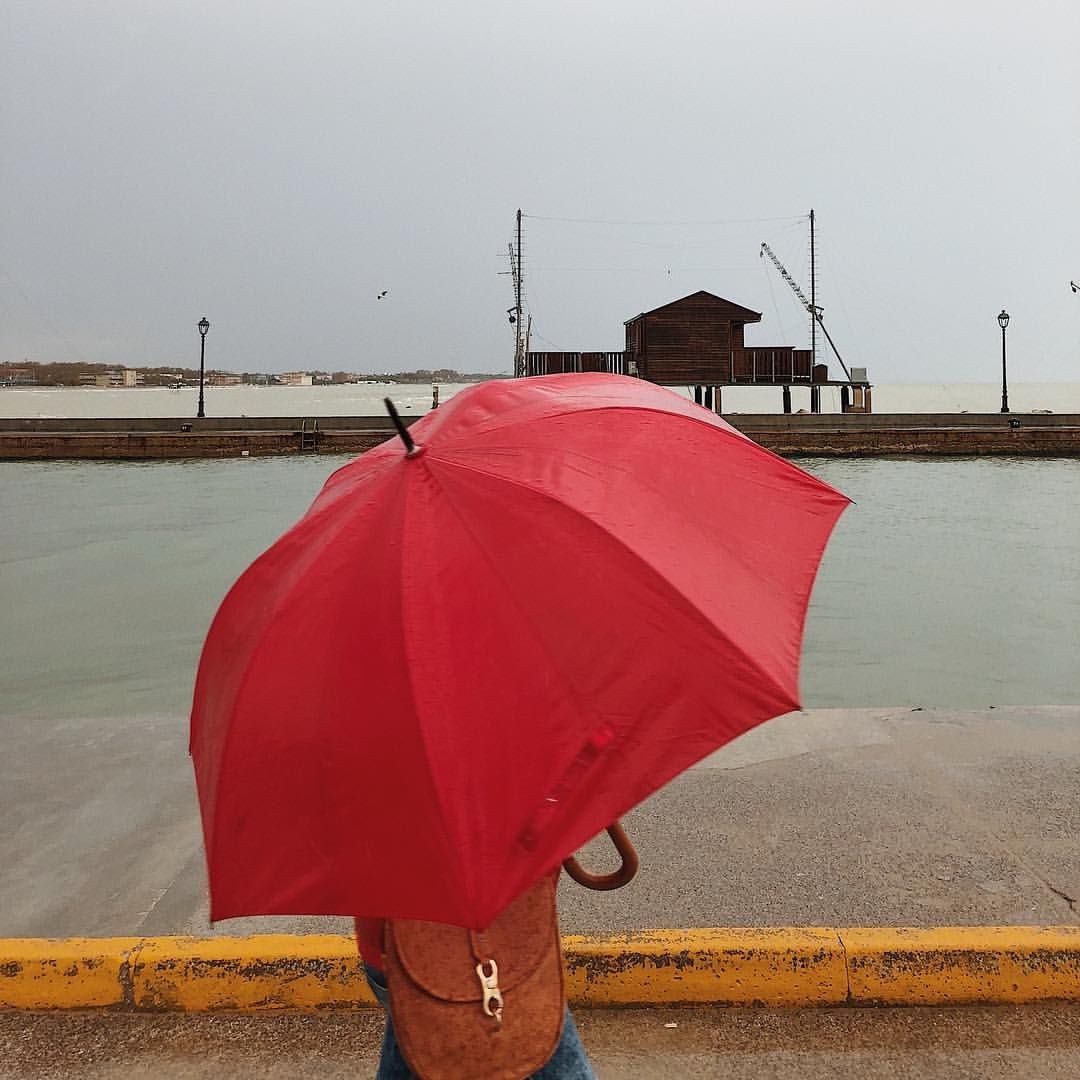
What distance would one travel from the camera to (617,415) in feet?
7.06

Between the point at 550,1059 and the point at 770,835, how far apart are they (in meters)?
3.12

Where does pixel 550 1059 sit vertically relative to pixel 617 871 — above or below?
below

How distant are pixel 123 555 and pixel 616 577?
25.9 meters

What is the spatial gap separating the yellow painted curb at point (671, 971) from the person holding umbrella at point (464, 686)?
203cm

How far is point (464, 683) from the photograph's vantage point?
162cm

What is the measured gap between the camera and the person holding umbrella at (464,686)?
62.3 inches

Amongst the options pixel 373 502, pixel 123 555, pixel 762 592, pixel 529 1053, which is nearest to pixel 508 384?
pixel 373 502

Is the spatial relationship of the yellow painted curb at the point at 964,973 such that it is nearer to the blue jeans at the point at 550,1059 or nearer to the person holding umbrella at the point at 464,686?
the blue jeans at the point at 550,1059

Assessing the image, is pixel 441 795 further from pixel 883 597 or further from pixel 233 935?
pixel 883 597

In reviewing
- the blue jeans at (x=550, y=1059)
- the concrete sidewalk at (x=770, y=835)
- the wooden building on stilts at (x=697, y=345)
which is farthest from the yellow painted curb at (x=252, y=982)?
the wooden building on stilts at (x=697, y=345)

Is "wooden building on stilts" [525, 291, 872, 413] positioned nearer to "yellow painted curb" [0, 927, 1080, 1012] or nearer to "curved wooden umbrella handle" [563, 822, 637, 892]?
"yellow painted curb" [0, 927, 1080, 1012]

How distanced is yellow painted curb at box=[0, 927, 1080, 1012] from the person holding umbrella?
2032 millimetres

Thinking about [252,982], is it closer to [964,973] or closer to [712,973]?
[712,973]

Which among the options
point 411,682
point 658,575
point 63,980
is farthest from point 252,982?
point 658,575
